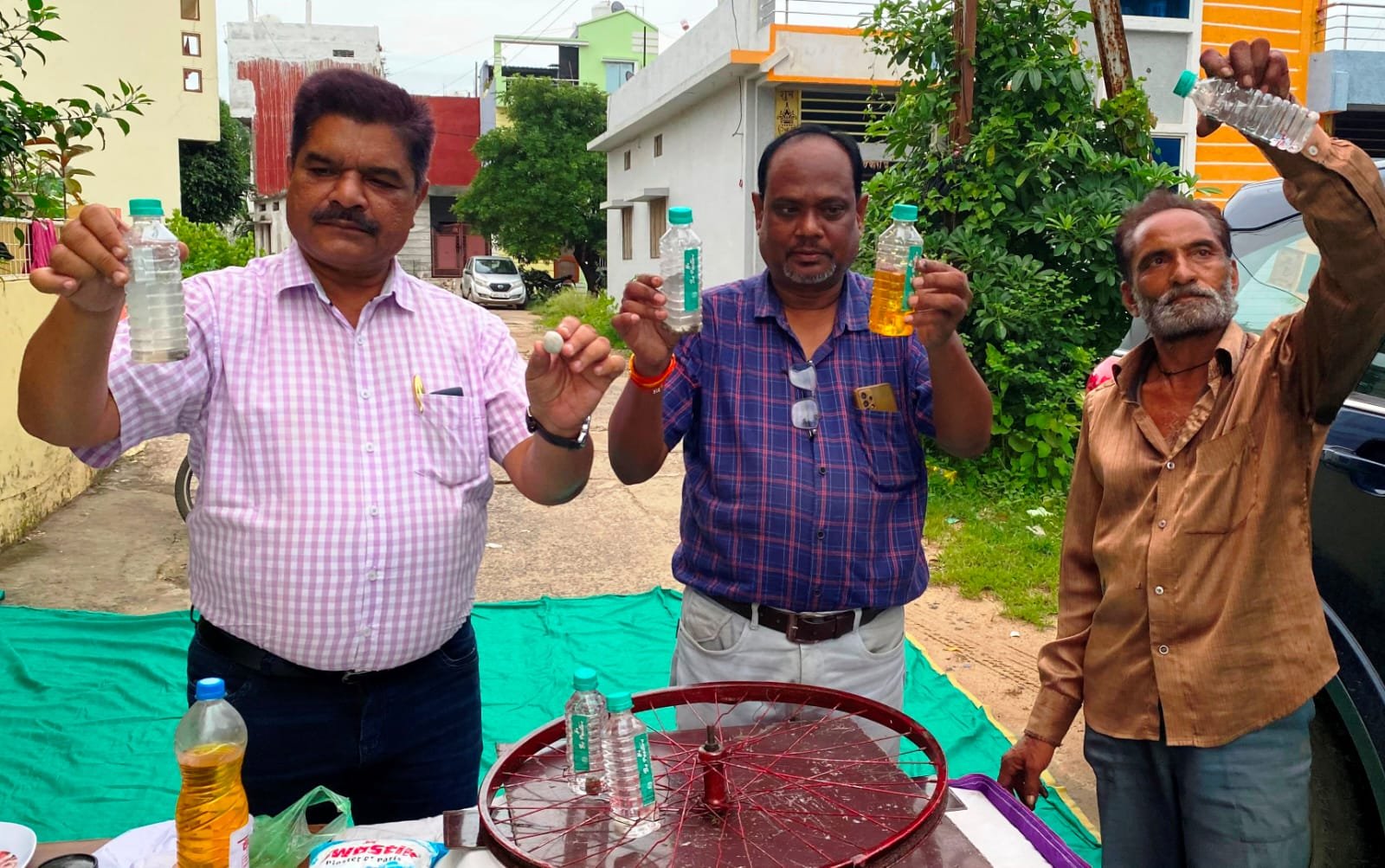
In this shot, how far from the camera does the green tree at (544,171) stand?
2803cm

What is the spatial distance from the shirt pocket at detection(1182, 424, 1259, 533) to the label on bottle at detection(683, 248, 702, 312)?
42.2 inches

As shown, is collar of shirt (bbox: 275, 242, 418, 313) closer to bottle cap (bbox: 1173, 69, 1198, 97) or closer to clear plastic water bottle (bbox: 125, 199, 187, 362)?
clear plastic water bottle (bbox: 125, 199, 187, 362)

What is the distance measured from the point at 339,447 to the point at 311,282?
1.17 ft

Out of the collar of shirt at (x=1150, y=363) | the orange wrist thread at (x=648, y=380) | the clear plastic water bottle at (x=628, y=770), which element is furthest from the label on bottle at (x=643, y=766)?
the collar of shirt at (x=1150, y=363)

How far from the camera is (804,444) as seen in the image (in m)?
2.41

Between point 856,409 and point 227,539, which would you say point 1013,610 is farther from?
point 227,539

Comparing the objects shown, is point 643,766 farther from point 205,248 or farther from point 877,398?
point 205,248

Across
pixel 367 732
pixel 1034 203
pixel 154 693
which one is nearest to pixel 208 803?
pixel 367 732

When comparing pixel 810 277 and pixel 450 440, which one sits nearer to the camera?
pixel 450 440

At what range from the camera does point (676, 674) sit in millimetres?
2670

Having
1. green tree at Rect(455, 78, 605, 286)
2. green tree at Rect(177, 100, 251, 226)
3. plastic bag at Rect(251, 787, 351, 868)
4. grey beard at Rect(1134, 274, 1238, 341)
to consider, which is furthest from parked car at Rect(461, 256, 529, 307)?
plastic bag at Rect(251, 787, 351, 868)

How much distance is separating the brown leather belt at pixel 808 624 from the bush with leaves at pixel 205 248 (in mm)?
9862

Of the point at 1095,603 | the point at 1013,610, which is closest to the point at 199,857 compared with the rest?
the point at 1095,603

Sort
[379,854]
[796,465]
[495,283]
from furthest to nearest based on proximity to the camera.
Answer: [495,283] → [796,465] → [379,854]
